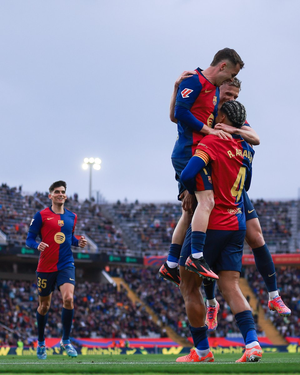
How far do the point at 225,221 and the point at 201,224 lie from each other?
0.31 metres

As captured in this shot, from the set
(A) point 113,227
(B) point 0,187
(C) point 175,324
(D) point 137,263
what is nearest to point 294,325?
(C) point 175,324

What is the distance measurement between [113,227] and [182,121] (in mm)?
35056

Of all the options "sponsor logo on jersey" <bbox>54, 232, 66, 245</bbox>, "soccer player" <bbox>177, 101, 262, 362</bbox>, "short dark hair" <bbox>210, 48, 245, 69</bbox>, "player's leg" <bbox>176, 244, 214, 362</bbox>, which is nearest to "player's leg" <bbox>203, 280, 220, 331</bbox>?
"player's leg" <bbox>176, 244, 214, 362</bbox>

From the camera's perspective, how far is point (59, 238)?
9969 mm

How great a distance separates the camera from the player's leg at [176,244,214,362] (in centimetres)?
605

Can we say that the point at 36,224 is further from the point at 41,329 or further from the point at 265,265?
the point at 265,265

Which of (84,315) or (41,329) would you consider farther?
(84,315)

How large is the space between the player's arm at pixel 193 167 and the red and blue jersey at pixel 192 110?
A: 384mm

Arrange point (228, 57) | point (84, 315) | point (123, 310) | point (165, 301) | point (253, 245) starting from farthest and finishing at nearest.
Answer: point (165, 301), point (123, 310), point (84, 315), point (253, 245), point (228, 57)

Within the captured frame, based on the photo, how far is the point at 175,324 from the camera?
3222cm

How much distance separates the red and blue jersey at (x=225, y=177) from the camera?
5797 mm

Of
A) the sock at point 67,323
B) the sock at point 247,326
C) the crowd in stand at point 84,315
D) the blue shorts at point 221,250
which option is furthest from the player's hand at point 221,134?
the crowd in stand at point 84,315

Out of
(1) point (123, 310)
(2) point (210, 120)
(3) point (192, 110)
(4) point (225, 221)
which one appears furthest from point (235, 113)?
(1) point (123, 310)

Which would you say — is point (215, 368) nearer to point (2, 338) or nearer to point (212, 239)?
point (212, 239)
